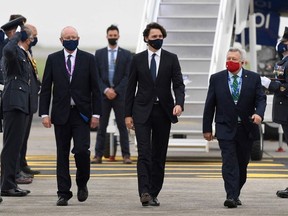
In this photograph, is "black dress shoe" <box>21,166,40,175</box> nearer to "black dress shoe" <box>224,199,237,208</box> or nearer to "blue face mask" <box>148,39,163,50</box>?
"blue face mask" <box>148,39,163,50</box>

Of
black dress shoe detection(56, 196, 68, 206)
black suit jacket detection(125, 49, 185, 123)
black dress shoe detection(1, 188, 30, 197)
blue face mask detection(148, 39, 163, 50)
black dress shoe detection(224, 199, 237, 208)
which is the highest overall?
blue face mask detection(148, 39, 163, 50)

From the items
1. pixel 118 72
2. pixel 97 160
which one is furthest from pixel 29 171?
pixel 118 72

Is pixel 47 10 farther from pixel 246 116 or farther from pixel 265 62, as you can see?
pixel 246 116

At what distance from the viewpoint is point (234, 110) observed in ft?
47.0

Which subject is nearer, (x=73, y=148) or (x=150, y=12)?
(x=73, y=148)

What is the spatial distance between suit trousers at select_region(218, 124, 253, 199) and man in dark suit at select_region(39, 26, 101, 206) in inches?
57.3

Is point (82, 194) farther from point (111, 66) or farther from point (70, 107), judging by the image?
point (111, 66)

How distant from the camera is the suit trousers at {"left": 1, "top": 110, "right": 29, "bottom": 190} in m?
15.1

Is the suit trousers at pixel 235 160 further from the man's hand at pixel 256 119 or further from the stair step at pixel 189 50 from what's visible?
the stair step at pixel 189 50

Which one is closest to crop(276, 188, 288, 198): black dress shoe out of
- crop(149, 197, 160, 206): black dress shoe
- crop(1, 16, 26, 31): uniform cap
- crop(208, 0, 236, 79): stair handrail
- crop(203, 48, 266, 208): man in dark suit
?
crop(203, 48, 266, 208): man in dark suit

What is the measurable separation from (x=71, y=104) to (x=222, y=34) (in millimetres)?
7137

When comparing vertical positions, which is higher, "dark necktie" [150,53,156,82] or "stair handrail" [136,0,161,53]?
"stair handrail" [136,0,161,53]

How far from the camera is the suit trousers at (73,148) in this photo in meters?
14.3

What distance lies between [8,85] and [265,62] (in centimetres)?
1445
